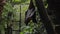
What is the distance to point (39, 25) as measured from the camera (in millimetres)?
1508

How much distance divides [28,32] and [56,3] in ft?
2.74

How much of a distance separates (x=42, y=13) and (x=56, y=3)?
0.17m

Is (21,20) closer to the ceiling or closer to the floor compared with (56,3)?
closer to the floor

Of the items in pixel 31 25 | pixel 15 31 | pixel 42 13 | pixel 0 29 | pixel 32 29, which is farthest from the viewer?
pixel 15 31

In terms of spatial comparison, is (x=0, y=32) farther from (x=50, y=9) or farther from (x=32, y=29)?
(x=50, y=9)

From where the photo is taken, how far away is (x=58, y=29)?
875mm

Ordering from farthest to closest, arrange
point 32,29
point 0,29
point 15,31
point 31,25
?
point 15,31, point 31,25, point 32,29, point 0,29

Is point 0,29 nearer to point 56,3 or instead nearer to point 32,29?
point 32,29

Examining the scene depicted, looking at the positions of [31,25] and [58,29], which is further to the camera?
[31,25]

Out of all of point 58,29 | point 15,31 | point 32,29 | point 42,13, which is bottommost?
point 15,31

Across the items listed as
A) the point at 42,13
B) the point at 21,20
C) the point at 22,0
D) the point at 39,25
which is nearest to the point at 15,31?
the point at 21,20

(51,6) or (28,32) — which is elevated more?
(51,6)

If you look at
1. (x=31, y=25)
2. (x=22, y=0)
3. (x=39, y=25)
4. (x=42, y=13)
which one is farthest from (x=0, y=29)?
A: (x=22, y=0)

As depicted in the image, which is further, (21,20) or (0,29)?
(21,20)
